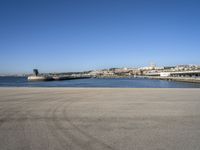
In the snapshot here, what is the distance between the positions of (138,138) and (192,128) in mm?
1743

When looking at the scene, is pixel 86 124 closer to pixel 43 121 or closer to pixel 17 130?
pixel 43 121

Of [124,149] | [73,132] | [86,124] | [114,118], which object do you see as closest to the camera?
[124,149]

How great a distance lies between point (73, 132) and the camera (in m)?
6.11

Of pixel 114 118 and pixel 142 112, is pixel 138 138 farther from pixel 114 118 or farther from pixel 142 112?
pixel 142 112

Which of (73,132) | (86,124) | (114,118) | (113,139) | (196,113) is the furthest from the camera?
(196,113)

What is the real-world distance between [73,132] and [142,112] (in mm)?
3631

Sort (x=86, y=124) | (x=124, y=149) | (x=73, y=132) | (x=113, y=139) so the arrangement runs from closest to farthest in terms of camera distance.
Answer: (x=124, y=149) → (x=113, y=139) → (x=73, y=132) → (x=86, y=124)

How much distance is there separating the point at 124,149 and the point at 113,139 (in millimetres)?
705

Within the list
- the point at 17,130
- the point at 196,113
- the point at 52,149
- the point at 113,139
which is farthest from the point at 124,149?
the point at 196,113

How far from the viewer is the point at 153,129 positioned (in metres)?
6.43

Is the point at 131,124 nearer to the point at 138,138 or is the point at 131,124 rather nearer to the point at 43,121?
the point at 138,138

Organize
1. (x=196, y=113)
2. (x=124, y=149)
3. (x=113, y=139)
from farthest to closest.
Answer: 1. (x=196, y=113)
2. (x=113, y=139)
3. (x=124, y=149)

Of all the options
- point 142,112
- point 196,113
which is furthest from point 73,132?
point 196,113

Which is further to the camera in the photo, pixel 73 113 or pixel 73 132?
pixel 73 113
